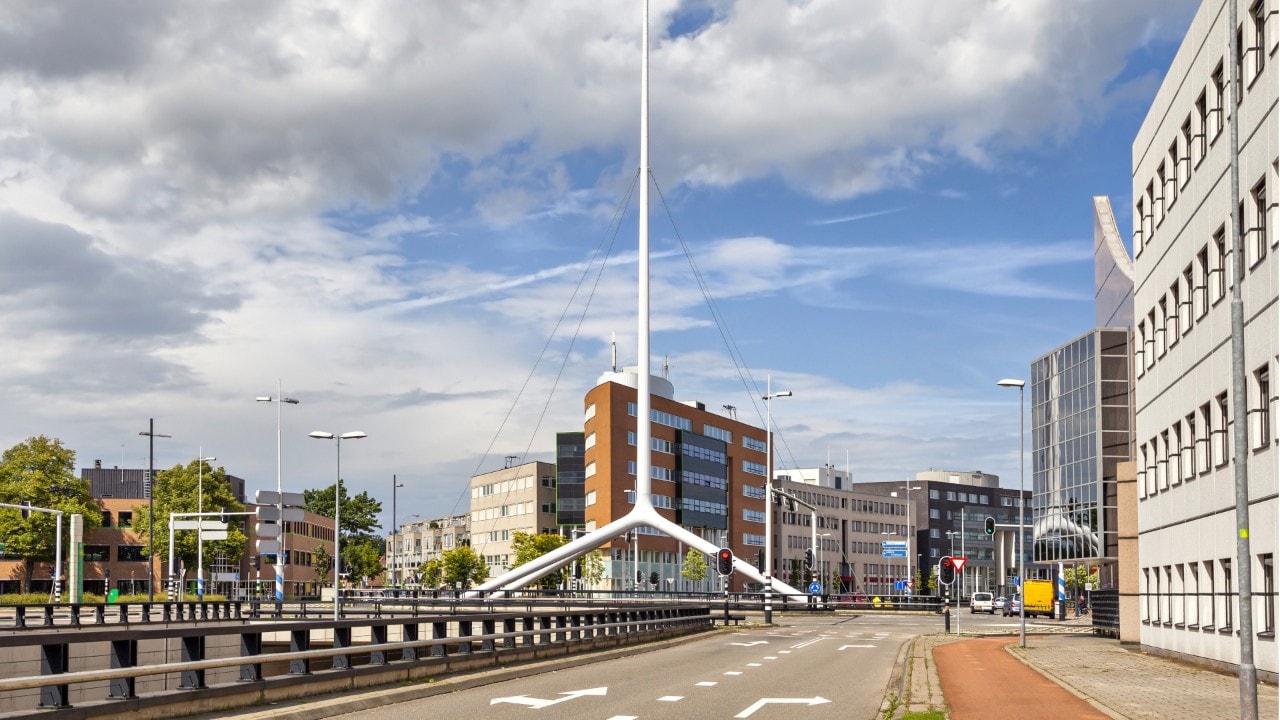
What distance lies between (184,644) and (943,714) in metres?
9.25

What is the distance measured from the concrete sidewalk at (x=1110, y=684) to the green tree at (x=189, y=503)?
81.3 metres

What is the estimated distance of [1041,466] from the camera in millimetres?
99125

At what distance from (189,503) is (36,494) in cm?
1303

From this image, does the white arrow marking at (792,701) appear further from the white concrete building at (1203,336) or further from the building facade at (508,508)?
the building facade at (508,508)

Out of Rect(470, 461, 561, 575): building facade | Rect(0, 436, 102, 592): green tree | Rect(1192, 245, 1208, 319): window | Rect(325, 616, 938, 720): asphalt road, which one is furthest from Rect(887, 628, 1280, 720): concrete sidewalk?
Rect(470, 461, 561, 575): building facade

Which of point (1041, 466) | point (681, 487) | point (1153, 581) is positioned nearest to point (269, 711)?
point (1153, 581)

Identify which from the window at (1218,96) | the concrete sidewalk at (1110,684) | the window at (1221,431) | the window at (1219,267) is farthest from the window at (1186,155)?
the concrete sidewalk at (1110,684)

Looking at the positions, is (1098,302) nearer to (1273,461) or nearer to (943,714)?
(1273,461)

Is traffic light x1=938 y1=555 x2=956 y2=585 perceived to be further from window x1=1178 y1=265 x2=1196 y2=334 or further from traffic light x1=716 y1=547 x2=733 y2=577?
window x1=1178 y1=265 x2=1196 y2=334

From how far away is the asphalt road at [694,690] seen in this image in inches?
704

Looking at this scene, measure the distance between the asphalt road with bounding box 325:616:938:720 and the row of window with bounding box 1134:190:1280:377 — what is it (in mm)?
11028

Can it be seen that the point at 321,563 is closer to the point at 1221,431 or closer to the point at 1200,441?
the point at 1200,441

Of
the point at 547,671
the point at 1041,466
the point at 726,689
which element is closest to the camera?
the point at 726,689

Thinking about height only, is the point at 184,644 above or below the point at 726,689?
above
